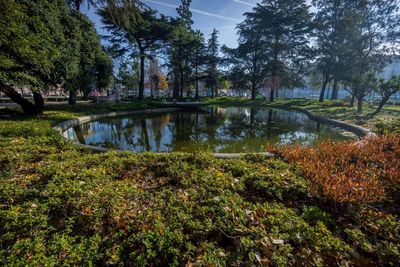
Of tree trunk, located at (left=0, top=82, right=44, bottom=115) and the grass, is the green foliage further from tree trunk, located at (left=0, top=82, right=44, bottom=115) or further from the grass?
the grass

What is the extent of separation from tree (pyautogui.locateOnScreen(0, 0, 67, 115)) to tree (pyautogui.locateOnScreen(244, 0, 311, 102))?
25463 millimetres

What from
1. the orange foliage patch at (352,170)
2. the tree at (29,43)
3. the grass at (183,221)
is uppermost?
the tree at (29,43)

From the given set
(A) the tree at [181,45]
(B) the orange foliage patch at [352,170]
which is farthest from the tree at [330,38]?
(B) the orange foliage patch at [352,170]

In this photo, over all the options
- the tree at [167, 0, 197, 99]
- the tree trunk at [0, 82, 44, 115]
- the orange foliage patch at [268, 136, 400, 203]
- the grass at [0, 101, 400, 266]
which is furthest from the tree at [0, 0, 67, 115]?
the tree at [167, 0, 197, 99]

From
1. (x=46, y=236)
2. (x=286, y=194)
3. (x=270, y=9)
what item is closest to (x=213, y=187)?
(x=286, y=194)

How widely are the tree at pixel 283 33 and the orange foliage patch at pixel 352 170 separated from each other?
90.1 feet

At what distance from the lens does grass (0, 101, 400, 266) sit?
1875 millimetres

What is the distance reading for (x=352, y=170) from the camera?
136 inches

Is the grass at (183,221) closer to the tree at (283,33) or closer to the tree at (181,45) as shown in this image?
the tree at (181,45)

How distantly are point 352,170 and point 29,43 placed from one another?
32.5ft

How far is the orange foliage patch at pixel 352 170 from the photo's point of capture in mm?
2607

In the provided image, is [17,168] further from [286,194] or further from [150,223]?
[286,194]

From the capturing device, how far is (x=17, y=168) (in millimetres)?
3623

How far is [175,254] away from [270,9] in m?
33.7
